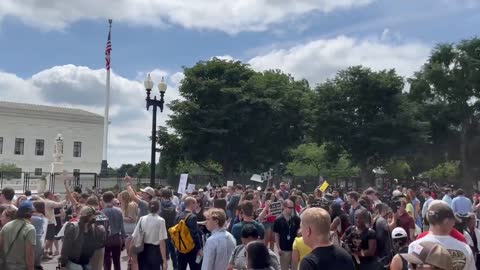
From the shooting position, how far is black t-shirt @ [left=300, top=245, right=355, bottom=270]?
13.9 feet

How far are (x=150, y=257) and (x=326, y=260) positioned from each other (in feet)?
18.9

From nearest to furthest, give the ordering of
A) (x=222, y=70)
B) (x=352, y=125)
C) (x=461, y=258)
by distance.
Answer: (x=461, y=258) < (x=352, y=125) < (x=222, y=70)

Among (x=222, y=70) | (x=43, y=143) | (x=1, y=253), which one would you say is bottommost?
(x=1, y=253)

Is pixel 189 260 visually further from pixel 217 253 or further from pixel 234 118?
pixel 234 118

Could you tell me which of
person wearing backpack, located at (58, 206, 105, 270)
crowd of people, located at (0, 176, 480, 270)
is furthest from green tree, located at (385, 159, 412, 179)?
person wearing backpack, located at (58, 206, 105, 270)

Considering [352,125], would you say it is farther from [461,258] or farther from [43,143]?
[43,143]

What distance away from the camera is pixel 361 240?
761 cm

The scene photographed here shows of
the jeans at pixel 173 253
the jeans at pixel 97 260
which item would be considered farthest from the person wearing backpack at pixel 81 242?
the jeans at pixel 173 253

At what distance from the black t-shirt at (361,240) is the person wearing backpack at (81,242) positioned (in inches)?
148

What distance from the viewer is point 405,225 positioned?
9.82 metres

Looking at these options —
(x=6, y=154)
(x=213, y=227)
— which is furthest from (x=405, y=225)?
(x=6, y=154)

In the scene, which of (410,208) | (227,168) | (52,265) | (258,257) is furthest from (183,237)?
(227,168)

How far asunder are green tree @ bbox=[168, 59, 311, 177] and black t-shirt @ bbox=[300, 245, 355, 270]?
45716 mm

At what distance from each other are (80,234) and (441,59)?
5486 cm
